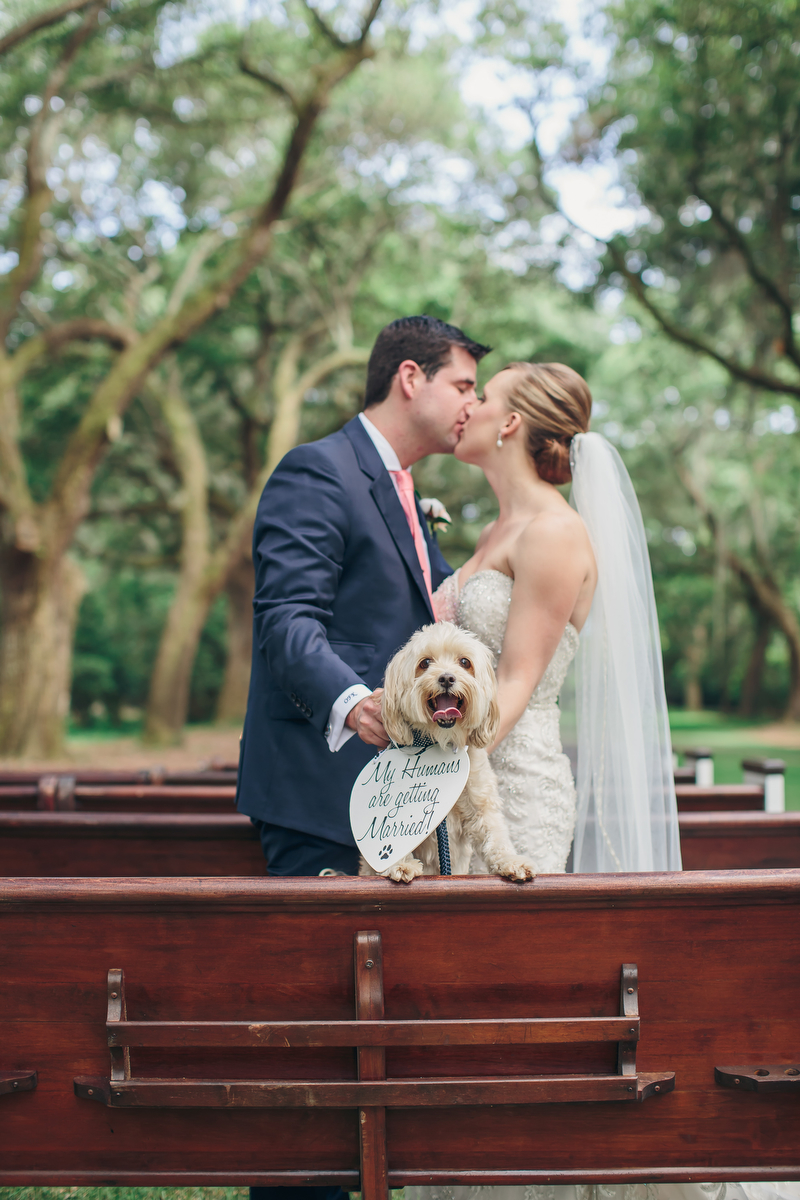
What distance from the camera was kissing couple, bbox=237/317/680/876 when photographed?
2.57m

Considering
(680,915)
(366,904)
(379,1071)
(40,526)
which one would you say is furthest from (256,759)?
(40,526)

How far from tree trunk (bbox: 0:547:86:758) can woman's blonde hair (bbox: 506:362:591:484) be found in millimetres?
9702

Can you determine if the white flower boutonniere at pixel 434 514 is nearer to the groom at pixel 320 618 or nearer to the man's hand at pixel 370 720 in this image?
the groom at pixel 320 618

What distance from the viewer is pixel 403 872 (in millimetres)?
2102

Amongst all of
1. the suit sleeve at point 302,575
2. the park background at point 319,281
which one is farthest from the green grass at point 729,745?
the suit sleeve at point 302,575

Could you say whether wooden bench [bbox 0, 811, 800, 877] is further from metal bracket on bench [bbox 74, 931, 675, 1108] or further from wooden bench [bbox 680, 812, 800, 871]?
metal bracket on bench [bbox 74, 931, 675, 1108]

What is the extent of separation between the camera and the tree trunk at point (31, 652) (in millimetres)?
11680

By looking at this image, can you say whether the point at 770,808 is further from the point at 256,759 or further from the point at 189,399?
the point at 189,399

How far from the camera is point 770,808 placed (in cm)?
415

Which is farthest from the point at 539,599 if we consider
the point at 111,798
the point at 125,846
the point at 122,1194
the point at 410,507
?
the point at 122,1194

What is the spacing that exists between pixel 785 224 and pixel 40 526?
11381 millimetres

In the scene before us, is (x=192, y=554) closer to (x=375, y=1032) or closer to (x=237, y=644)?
(x=237, y=644)

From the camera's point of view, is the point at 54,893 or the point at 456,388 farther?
the point at 456,388

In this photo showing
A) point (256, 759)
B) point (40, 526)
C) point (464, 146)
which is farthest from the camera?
point (464, 146)
